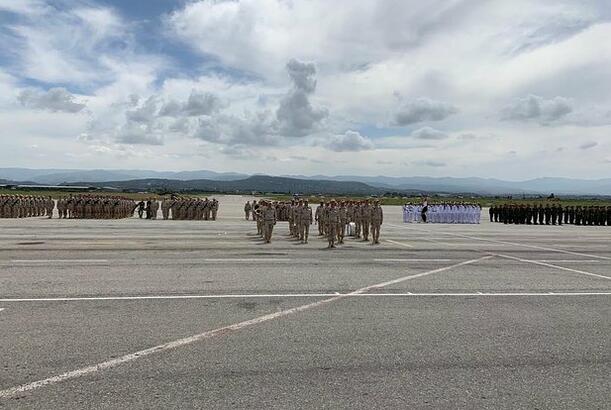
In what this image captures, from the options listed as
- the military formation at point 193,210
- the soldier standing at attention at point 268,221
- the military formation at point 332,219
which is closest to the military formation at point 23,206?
the military formation at point 193,210

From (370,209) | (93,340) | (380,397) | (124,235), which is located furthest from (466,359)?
(124,235)

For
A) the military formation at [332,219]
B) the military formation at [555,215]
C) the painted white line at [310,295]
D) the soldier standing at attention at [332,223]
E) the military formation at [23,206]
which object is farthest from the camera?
the military formation at [555,215]

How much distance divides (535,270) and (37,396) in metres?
11.5

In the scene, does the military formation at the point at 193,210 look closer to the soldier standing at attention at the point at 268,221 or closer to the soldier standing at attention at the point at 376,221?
the soldier standing at attention at the point at 268,221

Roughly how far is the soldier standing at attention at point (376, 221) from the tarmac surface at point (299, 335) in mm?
6460

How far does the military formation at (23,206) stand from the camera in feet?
107

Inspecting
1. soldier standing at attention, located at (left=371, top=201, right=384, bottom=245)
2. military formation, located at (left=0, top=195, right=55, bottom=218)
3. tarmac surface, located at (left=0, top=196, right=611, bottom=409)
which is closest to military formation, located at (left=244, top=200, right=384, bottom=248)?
soldier standing at attention, located at (left=371, top=201, right=384, bottom=245)

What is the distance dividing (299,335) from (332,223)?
1187 centimetres

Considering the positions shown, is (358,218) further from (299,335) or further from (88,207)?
(88,207)

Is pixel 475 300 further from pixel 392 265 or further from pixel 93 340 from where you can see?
pixel 93 340

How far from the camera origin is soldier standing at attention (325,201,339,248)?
723 inches

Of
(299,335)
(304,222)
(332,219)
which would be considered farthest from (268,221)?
(299,335)

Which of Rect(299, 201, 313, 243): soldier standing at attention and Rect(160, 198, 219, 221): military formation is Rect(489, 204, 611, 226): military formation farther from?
Rect(299, 201, 313, 243): soldier standing at attention

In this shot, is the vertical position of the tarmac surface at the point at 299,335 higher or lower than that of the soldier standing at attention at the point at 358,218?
lower
